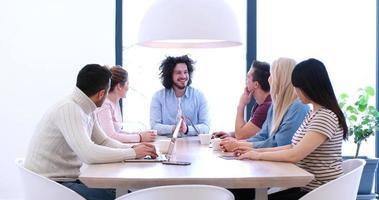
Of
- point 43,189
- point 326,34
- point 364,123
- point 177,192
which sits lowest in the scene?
point 364,123

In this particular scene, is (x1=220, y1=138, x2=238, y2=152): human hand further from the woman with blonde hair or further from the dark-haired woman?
the dark-haired woman

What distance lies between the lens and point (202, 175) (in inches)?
72.9

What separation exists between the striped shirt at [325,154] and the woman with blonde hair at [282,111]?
268 mm

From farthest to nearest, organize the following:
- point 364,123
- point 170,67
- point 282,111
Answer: point 364,123, point 170,67, point 282,111

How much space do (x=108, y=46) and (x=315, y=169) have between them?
2.68 m

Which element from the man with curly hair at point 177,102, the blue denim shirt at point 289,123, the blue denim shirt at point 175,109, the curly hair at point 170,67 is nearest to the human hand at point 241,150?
the blue denim shirt at point 289,123

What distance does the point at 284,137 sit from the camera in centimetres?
262

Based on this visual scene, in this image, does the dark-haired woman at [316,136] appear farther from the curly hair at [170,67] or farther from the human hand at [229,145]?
the curly hair at [170,67]

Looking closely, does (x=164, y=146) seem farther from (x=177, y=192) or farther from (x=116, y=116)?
(x=116, y=116)

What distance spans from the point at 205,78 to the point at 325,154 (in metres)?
2.55

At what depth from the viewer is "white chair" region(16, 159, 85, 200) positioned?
6.39 feet

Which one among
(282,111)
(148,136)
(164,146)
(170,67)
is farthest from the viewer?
(170,67)

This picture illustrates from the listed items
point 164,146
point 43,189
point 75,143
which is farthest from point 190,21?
point 43,189

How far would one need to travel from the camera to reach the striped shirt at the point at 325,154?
7.32ft
